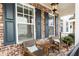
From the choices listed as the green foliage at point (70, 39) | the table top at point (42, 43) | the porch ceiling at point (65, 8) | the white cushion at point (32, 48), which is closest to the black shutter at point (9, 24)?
the white cushion at point (32, 48)

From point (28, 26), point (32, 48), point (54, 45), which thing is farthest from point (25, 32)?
point (54, 45)

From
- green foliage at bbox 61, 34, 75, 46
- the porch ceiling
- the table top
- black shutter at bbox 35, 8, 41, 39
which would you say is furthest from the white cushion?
the porch ceiling

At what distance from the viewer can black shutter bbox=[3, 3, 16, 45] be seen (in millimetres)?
1917

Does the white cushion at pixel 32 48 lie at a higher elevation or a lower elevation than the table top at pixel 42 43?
lower

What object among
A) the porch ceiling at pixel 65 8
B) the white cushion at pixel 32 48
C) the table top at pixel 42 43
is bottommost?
the white cushion at pixel 32 48

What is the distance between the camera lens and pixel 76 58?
203cm

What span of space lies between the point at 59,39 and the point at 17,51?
2.21 ft

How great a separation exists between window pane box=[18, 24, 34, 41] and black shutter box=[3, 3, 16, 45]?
95mm

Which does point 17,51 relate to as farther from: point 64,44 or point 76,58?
point 76,58

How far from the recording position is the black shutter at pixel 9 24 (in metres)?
1.92

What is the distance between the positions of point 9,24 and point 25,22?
256 mm

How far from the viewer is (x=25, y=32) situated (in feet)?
6.82

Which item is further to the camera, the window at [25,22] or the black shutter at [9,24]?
the window at [25,22]

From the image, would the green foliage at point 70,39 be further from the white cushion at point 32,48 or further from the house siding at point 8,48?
the house siding at point 8,48
